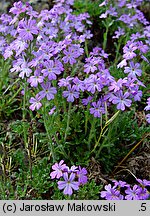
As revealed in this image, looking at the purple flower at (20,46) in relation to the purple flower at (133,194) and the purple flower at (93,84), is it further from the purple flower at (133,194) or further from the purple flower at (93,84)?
the purple flower at (133,194)

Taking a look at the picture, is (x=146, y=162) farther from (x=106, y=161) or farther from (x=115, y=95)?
(x=115, y=95)

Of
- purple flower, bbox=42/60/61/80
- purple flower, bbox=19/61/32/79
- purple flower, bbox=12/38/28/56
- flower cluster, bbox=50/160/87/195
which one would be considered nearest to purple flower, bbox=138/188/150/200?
flower cluster, bbox=50/160/87/195

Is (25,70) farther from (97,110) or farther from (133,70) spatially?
(133,70)

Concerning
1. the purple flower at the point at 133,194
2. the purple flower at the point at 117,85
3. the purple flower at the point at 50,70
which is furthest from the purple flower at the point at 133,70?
the purple flower at the point at 133,194

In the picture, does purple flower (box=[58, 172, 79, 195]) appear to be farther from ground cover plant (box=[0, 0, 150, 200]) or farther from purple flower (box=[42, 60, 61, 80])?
purple flower (box=[42, 60, 61, 80])

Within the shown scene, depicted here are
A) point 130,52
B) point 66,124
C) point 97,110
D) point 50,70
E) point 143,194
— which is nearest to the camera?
point 143,194

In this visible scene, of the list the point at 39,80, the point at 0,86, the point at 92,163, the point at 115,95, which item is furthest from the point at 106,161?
the point at 0,86

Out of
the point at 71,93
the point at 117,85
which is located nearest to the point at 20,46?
the point at 71,93

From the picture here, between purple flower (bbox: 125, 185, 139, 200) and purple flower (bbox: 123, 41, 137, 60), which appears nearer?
purple flower (bbox: 125, 185, 139, 200)

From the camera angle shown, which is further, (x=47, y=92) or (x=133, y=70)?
(x=133, y=70)
